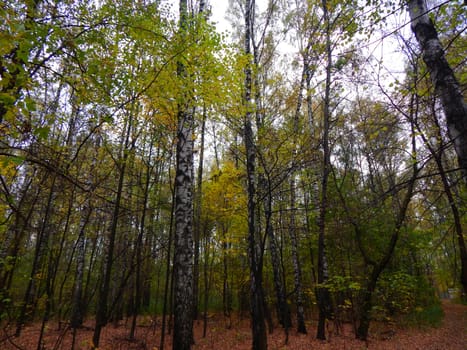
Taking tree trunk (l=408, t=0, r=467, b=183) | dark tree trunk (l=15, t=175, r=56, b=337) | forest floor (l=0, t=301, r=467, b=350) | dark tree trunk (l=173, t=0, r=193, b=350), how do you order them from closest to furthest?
tree trunk (l=408, t=0, r=467, b=183), dark tree trunk (l=15, t=175, r=56, b=337), dark tree trunk (l=173, t=0, r=193, b=350), forest floor (l=0, t=301, r=467, b=350)

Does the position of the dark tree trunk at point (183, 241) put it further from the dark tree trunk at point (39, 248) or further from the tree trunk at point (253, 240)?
the dark tree trunk at point (39, 248)

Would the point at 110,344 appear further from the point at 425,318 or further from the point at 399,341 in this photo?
the point at 425,318

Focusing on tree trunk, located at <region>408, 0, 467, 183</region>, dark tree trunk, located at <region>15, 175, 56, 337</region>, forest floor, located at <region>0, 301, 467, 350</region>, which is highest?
tree trunk, located at <region>408, 0, 467, 183</region>

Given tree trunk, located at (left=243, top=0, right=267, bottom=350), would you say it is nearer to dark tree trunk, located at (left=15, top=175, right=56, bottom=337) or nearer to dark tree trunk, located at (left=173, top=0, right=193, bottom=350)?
dark tree trunk, located at (left=173, top=0, right=193, bottom=350)

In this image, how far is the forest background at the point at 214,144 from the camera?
2807 millimetres

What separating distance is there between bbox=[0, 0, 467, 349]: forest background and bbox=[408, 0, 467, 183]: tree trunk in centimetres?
2

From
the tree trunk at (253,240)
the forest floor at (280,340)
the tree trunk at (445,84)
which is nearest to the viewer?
the tree trunk at (445,84)

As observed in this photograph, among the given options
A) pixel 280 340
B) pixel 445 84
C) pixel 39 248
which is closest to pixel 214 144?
pixel 280 340

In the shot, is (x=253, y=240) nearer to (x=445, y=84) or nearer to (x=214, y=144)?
(x=445, y=84)

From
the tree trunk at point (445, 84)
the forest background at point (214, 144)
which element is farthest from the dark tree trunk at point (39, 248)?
the tree trunk at point (445, 84)

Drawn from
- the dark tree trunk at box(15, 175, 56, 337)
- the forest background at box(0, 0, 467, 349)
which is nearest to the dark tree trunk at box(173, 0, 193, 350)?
the forest background at box(0, 0, 467, 349)

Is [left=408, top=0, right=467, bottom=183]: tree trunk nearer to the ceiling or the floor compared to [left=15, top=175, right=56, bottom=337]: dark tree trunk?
nearer to the ceiling

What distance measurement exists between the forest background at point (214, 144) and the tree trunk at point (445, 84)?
0.6 inches

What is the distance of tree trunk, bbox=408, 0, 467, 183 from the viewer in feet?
8.92
